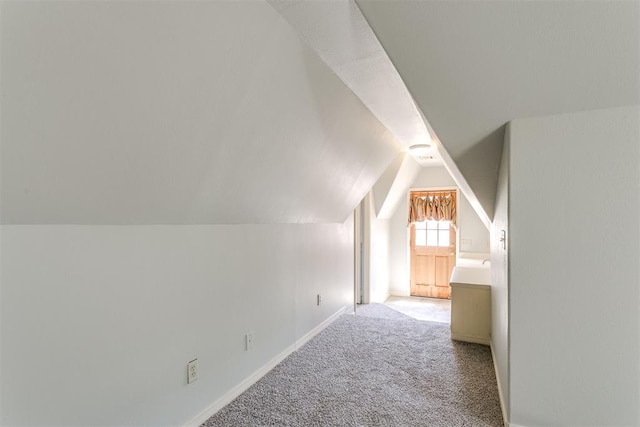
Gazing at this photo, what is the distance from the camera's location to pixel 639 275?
1388 millimetres

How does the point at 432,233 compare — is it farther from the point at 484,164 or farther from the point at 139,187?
the point at 139,187

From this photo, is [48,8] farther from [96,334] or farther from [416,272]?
[416,272]

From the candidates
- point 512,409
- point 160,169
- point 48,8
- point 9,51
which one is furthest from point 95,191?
point 512,409

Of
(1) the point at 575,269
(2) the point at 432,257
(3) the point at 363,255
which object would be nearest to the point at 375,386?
(1) the point at 575,269

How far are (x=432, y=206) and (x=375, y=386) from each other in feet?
12.4

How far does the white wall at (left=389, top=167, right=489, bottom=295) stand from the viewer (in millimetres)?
5008

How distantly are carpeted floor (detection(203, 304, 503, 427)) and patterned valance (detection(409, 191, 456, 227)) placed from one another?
260 centimetres

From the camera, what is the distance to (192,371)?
5.80 ft

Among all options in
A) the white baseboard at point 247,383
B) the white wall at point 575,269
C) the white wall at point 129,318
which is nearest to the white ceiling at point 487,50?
the white wall at point 575,269

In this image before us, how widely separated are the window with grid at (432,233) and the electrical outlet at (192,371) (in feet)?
14.9

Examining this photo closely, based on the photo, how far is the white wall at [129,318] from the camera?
114 centimetres

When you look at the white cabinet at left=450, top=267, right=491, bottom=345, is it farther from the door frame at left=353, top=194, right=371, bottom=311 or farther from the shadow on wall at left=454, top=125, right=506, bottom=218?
the door frame at left=353, top=194, right=371, bottom=311

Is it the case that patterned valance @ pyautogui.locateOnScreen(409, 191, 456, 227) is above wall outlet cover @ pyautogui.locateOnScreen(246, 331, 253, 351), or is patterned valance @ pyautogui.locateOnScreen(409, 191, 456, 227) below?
above

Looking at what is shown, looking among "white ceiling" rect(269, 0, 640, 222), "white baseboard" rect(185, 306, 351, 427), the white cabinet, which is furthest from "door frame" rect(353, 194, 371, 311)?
"white ceiling" rect(269, 0, 640, 222)
